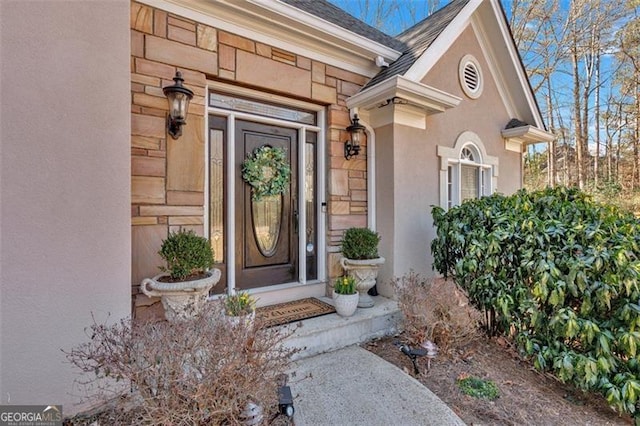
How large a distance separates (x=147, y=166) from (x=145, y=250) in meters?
0.88

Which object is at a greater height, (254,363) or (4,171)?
(4,171)

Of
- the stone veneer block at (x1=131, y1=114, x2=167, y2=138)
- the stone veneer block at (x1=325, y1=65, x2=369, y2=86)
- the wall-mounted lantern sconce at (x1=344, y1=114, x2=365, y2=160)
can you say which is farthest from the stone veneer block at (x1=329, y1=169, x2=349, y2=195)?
the stone veneer block at (x1=131, y1=114, x2=167, y2=138)

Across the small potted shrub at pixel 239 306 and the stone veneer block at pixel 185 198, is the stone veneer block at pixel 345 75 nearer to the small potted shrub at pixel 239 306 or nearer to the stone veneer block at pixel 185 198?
the stone veneer block at pixel 185 198

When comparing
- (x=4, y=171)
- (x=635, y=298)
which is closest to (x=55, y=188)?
(x=4, y=171)

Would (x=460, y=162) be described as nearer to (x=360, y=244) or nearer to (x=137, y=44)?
(x=360, y=244)

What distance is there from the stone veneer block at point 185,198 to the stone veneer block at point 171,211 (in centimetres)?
4

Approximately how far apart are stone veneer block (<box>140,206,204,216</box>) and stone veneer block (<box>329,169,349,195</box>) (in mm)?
1908

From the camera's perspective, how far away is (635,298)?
2961 mm

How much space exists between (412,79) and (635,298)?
3603 mm

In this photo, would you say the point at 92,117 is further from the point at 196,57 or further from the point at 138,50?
the point at 196,57

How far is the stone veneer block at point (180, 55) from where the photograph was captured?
337 cm

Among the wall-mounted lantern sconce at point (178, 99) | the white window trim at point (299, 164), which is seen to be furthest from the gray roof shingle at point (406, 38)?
the wall-mounted lantern sconce at point (178, 99)

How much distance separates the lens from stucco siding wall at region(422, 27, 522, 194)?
5.44 metres

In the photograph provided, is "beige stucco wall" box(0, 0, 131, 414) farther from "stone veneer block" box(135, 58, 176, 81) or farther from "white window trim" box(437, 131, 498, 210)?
"white window trim" box(437, 131, 498, 210)
